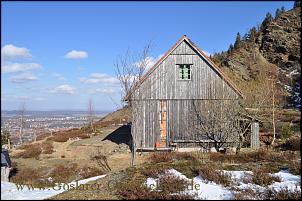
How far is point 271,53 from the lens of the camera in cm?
7944

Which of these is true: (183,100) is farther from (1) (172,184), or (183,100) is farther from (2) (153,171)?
(1) (172,184)

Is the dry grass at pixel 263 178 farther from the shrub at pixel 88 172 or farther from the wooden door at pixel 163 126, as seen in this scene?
the wooden door at pixel 163 126

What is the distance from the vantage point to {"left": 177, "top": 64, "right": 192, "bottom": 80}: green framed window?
77.6ft

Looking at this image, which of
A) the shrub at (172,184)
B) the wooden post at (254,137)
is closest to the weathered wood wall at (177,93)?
the wooden post at (254,137)

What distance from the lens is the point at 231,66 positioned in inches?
2773

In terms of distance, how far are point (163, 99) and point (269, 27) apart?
71.6 metres

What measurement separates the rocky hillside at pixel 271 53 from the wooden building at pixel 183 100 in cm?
3918

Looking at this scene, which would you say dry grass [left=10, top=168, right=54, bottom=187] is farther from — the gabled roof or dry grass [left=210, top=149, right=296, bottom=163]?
the gabled roof

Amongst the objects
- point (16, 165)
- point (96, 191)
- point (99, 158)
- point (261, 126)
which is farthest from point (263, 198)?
point (261, 126)

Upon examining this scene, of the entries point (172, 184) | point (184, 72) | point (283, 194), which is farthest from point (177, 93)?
point (283, 194)

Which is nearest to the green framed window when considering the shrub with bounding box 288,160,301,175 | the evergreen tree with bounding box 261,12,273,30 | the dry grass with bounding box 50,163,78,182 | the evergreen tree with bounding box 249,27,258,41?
the dry grass with bounding box 50,163,78,182

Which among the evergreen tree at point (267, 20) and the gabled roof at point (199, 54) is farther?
the evergreen tree at point (267, 20)

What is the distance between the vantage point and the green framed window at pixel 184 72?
77.6ft

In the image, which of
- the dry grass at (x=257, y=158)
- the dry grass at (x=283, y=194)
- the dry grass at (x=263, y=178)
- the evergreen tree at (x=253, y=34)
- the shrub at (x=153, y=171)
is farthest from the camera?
the evergreen tree at (x=253, y=34)
